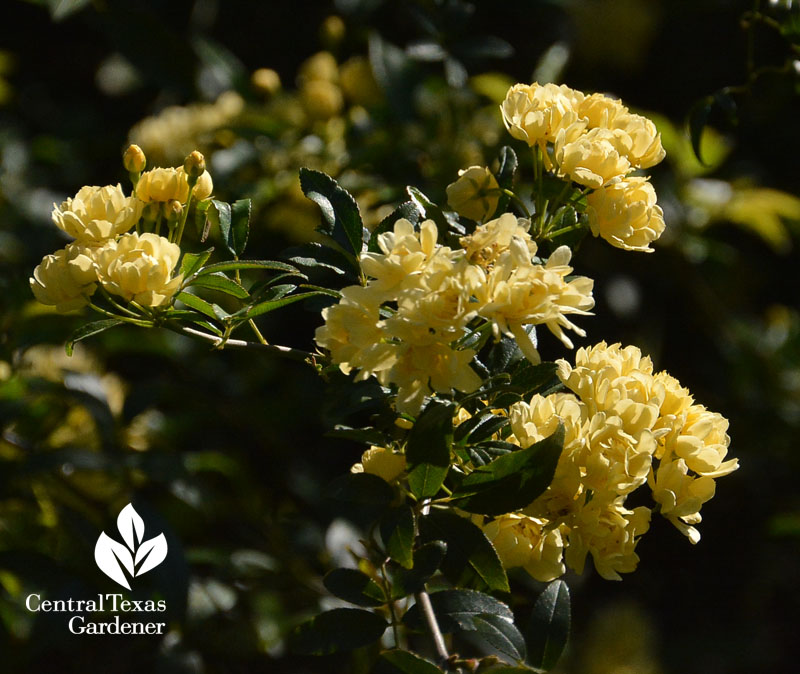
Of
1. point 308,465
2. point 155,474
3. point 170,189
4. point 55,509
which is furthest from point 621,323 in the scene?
point 170,189

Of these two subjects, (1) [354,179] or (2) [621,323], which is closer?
(1) [354,179]

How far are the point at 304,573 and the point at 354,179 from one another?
2.39ft

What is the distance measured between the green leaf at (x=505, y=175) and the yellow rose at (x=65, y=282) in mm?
407

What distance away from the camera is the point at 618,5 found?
239 centimetres

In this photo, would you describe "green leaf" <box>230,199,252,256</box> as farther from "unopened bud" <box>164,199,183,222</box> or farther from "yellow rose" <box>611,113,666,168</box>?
"yellow rose" <box>611,113,666,168</box>

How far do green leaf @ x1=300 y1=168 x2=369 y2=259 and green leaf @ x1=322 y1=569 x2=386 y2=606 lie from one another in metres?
0.33

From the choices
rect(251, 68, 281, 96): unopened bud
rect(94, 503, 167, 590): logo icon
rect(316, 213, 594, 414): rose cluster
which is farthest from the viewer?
rect(251, 68, 281, 96): unopened bud

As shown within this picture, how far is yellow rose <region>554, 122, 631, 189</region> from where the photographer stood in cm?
81

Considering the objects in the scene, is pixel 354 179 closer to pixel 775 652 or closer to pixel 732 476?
pixel 732 476

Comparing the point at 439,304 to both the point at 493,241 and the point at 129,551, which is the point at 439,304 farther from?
the point at 129,551

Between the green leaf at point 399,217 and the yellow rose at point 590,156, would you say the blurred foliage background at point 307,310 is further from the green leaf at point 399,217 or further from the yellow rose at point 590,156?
the yellow rose at point 590,156

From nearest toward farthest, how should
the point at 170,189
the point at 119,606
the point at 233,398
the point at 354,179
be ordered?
1. the point at 170,189
2. the point at 119,606
3. the point at 354,179
4. the point at 233,398

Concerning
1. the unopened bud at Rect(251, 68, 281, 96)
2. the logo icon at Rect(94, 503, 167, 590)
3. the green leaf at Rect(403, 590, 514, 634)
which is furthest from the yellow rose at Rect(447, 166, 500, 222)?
the unopened bud at Rect(251, 68, 281, 96)

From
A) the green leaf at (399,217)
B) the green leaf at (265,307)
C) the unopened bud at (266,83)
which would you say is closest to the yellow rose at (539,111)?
the green leaf at (399,217)
